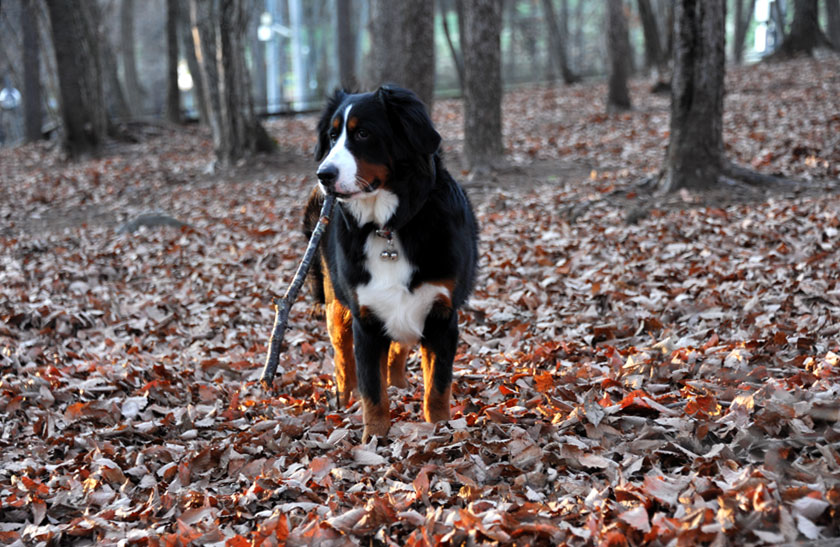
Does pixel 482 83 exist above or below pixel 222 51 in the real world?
below

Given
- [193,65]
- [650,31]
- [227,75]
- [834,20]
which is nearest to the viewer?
[227,75]

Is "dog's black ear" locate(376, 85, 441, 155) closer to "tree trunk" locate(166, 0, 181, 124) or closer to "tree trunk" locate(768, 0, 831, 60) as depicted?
"tree trunk" locate(768, 0, 831, 60)

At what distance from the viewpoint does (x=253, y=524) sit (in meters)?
3.47

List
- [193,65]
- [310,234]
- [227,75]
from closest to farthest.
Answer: [310,234] < [227,75] < [193,65]

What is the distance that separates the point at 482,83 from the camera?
11.3 metres

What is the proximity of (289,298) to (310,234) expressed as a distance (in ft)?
1.60

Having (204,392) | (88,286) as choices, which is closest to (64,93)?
(88,286)

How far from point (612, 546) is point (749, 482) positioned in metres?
0.63

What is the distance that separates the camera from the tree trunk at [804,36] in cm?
2093

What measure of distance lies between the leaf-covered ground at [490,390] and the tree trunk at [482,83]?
1046 mm

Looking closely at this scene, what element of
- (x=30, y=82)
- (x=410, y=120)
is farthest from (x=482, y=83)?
(x=30, y=82)

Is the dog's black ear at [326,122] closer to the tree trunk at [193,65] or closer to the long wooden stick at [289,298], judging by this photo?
the long wooden stick at [289,298]

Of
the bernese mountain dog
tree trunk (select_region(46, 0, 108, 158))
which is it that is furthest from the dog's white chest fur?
tree trunk (select_region(46, 0, 108, 158))

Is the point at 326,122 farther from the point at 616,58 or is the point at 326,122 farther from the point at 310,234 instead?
the point at 616,58
